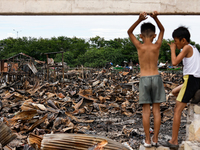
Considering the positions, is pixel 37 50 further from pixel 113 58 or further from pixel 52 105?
pixel 52 105

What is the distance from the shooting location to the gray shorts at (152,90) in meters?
3.39

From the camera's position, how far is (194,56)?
3379 mm

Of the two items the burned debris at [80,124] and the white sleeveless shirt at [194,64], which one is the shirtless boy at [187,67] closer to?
the white sleeveless shirt at [194,64]

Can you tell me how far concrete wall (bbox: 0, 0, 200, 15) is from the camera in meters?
3.88

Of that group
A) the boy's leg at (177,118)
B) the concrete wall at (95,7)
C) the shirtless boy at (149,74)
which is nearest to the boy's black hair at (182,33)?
the shirtless boy at (149,74)

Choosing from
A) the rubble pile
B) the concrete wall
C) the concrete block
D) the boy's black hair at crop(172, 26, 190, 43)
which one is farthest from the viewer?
the rubble pile

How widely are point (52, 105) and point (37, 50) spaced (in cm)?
5460

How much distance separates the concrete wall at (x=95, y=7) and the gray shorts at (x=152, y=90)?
1319mm

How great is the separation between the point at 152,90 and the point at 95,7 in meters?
1.86

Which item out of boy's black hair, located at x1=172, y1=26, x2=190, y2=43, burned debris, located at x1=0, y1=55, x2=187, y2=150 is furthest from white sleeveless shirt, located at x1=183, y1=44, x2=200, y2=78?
burned debris, located at x1=0, y1=55, x2=187, y2=150

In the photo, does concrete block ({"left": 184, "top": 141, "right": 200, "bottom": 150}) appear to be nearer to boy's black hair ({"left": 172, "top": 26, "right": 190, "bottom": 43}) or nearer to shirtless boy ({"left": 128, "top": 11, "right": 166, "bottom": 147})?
shirtless boy ({"left": 128, "top": 11, "right": 166, "bottom": 147})

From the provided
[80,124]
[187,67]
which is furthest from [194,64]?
[80,124]

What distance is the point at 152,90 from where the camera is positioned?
3426mm

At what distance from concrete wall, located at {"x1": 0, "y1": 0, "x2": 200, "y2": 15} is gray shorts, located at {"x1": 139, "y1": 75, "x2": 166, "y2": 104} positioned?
132 cm
